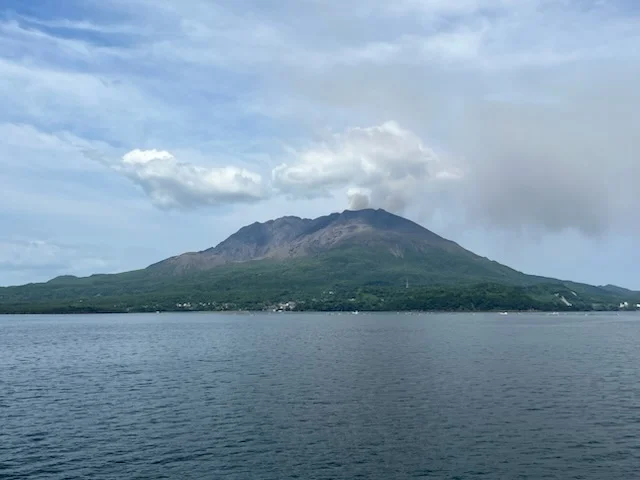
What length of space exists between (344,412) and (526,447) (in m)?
15.8

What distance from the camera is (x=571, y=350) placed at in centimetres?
10519

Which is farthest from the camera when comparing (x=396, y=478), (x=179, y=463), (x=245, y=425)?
(x=245, y=425)

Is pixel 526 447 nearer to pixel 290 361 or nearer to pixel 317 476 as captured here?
pixel 317 476

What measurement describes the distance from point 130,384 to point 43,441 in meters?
25.1

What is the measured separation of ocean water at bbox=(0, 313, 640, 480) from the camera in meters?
36.8

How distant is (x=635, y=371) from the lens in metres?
77.3

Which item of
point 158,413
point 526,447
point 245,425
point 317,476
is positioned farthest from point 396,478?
point 158,413

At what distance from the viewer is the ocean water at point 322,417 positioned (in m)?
36.8

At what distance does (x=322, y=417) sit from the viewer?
49.4 meters

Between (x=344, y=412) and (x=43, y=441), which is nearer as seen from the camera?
(x=43, y=441)

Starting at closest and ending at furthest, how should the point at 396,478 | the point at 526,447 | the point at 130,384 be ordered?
the point at 396,478 < the point at 526,447 < the point at 130,384

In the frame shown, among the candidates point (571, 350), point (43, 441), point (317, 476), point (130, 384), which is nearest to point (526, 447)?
point (317, 476)

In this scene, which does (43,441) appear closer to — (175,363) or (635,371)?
(175,363)

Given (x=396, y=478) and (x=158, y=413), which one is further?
(x=158, y=413)
